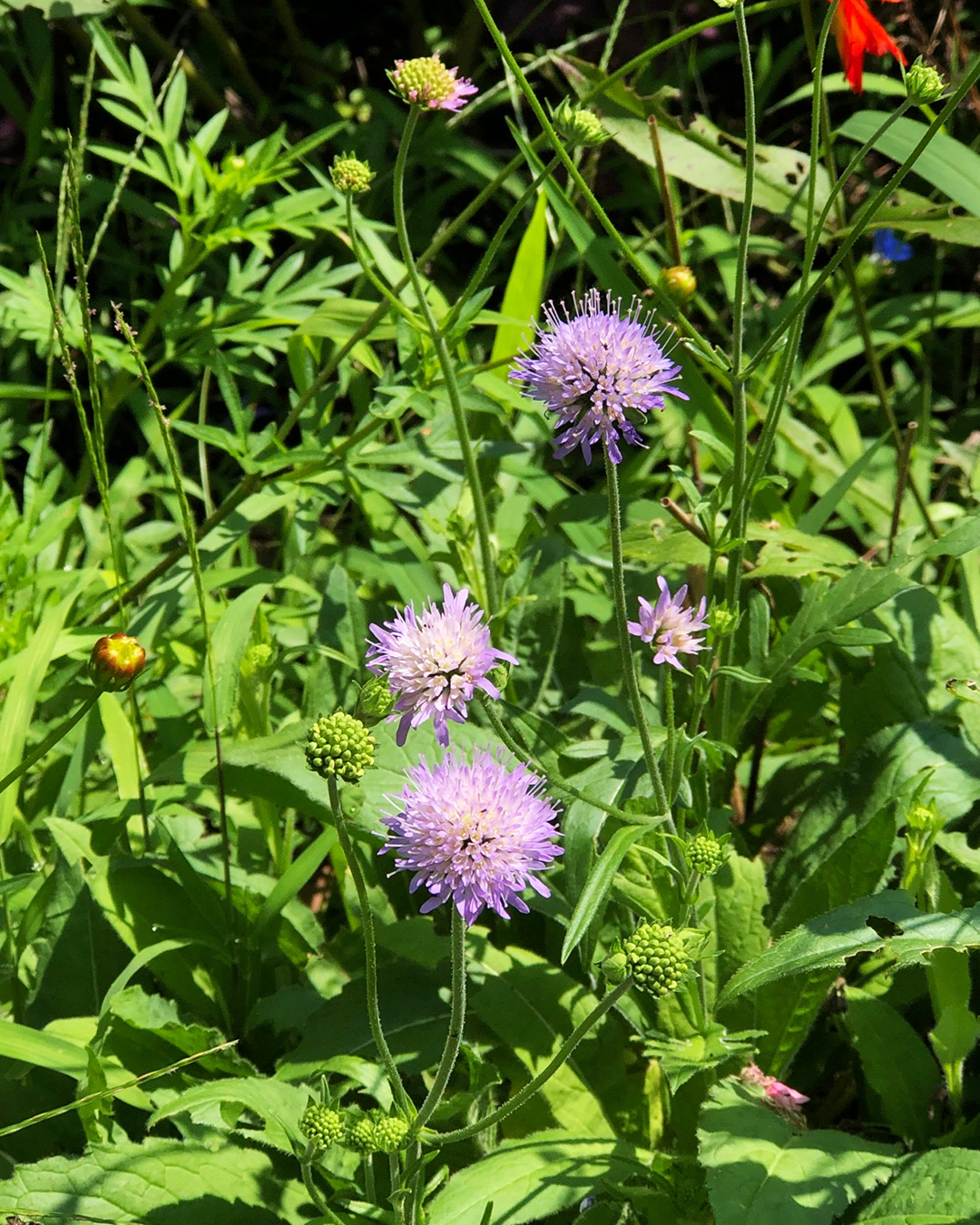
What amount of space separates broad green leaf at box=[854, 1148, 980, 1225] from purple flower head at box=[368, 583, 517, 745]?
76 cm

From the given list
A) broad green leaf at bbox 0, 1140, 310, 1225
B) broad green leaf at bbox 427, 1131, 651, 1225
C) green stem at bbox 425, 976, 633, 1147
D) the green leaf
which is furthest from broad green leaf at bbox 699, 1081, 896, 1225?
broad green leaf at bbox 0, 1140, 310, 1225

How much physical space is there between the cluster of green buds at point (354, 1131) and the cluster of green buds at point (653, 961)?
29 cm

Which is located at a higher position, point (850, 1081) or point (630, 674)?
point (630, 674)

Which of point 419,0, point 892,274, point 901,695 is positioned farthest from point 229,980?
point 419,0

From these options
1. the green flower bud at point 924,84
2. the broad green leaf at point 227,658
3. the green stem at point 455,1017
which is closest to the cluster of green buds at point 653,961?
the green stem at point 455,1017

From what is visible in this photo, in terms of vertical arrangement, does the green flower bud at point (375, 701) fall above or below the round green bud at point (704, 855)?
above

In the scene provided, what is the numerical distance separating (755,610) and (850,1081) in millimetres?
696

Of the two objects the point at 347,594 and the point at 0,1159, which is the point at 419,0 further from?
the point at 0,1159

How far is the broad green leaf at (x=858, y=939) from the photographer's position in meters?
1.34

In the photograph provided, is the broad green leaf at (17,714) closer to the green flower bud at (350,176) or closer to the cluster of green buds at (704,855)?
the green flower bud at (350,176)

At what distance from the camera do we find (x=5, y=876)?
6.28 feet

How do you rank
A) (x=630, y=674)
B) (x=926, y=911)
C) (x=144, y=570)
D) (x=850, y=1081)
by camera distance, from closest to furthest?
(x=630, y=674) → (x=926, y=911) → (x=850, y=1081) → (x=144, y=570)

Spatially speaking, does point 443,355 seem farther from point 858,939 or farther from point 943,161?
point 943,161

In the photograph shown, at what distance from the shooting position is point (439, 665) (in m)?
1.22
